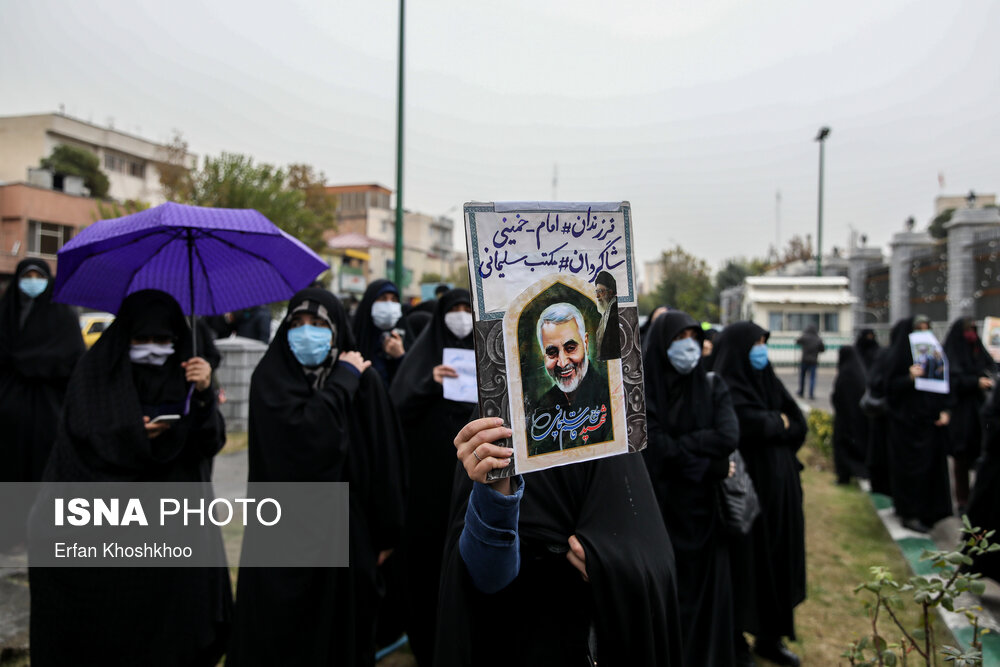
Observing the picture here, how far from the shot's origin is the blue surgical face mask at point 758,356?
4117 mm

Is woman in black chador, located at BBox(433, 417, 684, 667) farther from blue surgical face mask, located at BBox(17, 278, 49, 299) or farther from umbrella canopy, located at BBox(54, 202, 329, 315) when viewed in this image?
blue surgical face mask, located at BBox(17, 278, 49, 299)

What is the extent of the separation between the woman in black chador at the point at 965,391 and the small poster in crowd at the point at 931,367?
54cm

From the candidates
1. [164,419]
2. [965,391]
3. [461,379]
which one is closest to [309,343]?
[164,419]

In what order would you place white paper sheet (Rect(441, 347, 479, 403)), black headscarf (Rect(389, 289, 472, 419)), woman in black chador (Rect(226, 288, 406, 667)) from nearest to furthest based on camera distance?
woman in black chador (Rect(226, 288, 406, 667))
white paper sheet (Rect(441, 347, 479, 403))
black headscarf (Rect(389, 289, 472, 419))

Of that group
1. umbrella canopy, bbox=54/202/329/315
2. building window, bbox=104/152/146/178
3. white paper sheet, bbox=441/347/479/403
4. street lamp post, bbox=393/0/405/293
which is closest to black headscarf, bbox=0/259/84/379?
umbrella canopy, bbox=54/202/329/315

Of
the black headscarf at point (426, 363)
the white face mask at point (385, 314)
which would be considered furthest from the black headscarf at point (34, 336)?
the black headscarf at point (426, 363)

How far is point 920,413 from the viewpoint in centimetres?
605

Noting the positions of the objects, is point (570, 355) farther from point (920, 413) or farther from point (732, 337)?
point (920, 413)

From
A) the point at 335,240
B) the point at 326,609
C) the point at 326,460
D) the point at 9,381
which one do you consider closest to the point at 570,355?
the point at 326,460

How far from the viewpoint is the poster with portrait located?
1384 mm

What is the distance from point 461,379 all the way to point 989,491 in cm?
374

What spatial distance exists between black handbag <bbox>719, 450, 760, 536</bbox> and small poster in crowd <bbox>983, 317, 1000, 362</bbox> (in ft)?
18.6

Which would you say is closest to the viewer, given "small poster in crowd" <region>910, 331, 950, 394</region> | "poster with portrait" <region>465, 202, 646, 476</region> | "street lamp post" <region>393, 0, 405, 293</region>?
"poster with portrait" <region>465, 202, 646, 476</region>

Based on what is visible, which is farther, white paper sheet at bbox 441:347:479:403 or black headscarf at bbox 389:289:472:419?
black headscarf at bbox 389:289:472:419
